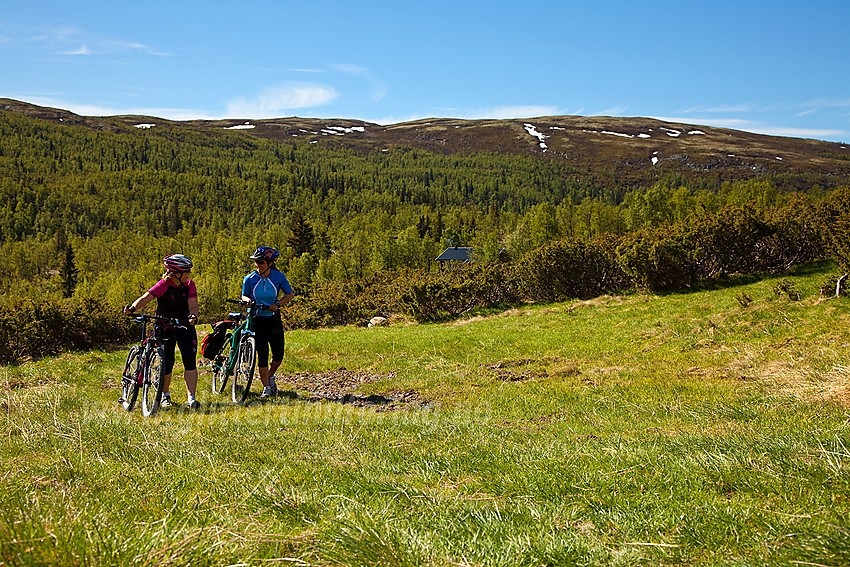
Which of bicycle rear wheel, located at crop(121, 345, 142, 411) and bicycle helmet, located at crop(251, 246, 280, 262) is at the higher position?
bicycle helmet, located at crop(251, 246, 280, 262)

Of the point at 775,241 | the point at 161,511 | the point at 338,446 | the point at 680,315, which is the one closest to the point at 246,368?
the point at 338,446

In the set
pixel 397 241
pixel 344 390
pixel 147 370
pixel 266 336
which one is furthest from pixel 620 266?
pixel 397 241

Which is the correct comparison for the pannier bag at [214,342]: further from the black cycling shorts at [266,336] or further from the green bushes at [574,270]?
the green bushes at [574,270]

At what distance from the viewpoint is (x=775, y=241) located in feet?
72.7

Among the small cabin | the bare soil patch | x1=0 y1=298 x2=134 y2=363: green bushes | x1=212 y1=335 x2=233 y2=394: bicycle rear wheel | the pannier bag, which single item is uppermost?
the pannier bag

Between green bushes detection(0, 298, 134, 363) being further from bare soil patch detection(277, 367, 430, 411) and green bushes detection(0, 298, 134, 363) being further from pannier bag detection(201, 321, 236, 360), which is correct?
pannier bag detection(201, 321, 236, 360)

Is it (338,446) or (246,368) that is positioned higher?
(338,446)

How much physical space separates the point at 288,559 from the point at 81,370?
14087 millimetres

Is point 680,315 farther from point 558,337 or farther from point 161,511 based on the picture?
point 161,511

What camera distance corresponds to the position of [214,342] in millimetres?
8938

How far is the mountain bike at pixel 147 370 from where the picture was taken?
7.50m

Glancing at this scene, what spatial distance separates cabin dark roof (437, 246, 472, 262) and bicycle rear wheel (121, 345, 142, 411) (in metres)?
78.7

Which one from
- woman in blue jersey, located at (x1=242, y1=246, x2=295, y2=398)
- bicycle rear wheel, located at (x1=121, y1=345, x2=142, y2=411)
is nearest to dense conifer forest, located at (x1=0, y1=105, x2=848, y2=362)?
woman in blue jersey, located at (x1=242, y1=246, x2=295, y2=398)

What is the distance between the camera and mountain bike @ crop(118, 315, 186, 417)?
24.6 ft
